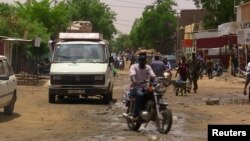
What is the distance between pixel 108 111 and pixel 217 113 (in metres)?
3.30

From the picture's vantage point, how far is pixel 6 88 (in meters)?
15.9

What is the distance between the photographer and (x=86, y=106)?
20.3 metres

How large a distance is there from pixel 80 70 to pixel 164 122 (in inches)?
318

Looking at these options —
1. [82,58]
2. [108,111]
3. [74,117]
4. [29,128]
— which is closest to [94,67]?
[82,58]

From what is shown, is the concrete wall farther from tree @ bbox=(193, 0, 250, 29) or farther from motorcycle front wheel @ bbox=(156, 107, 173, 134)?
motorcycle front wheel @ bbox=(156, 107, 173, 134)

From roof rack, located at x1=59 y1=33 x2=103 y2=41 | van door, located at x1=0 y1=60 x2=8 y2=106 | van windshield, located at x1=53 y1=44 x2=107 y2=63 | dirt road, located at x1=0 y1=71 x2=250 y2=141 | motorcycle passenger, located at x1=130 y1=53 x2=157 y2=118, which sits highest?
roof rack, located at x1=59 y1=33 x2=103 y2=41

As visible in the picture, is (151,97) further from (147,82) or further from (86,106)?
(86,106)

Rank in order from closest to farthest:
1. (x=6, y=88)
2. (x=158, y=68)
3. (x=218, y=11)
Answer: (x=6, y=88) < (x=158, y=68) < (x=218, y=11)

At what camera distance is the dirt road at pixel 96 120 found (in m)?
12.7

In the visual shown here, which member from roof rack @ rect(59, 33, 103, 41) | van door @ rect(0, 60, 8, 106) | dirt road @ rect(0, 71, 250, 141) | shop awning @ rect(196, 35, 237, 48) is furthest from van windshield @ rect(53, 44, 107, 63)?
shop awning @ rect(196, 35, 237, 48)

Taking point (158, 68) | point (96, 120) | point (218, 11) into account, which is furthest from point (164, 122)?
point (218, 11)

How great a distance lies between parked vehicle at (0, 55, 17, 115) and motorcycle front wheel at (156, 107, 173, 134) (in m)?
4.39

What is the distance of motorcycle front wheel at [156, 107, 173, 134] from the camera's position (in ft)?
42.2

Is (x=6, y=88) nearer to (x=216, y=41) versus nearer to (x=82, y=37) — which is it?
(x=82, y=37)
